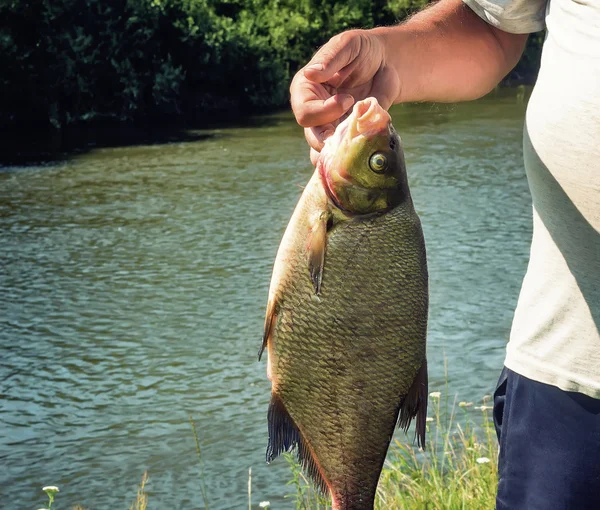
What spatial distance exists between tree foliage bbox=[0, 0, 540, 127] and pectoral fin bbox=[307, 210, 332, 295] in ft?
79.3

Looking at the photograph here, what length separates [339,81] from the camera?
182cm

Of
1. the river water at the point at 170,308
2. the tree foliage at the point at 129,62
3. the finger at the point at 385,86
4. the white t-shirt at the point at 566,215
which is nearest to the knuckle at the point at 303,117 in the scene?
the finger at the point at 385,86

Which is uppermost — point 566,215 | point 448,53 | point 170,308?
point 448,53

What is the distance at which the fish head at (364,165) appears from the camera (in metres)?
1.71

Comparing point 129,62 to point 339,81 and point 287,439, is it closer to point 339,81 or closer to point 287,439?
point 339,81

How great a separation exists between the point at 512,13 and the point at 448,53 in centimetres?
15

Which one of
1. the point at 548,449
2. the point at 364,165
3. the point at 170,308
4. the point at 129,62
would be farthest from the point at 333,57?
the point at 129,62

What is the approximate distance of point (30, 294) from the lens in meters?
10.2

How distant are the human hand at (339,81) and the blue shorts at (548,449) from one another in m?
0.57

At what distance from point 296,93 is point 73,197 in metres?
13.9

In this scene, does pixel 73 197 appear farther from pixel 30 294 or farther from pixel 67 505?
pixel 67 505

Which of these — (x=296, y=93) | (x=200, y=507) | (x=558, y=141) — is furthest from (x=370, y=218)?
(x=200, y=507)

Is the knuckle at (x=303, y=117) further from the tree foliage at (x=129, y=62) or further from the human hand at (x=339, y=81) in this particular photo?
the tree foliage at (x=129, y=62)

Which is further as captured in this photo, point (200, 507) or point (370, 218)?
point (200, 507)
